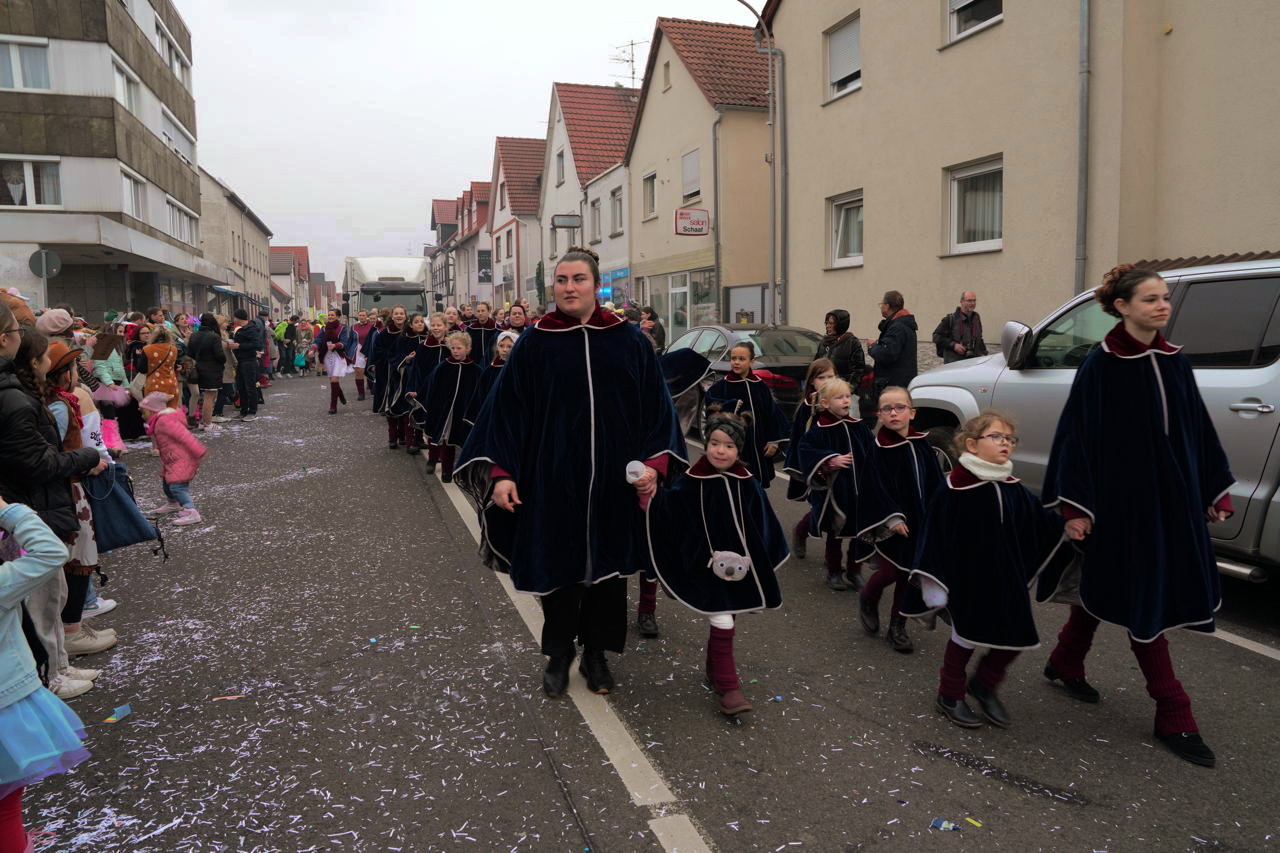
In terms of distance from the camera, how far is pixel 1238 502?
4.79 metres

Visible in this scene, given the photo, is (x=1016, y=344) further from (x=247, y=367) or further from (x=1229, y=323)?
(x=247, y=367)

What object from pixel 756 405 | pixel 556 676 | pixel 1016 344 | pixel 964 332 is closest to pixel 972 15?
pixel 964 332

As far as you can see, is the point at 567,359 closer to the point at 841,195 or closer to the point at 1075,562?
the point at 1075,562

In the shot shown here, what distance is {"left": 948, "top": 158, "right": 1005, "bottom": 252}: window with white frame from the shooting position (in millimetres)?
12745

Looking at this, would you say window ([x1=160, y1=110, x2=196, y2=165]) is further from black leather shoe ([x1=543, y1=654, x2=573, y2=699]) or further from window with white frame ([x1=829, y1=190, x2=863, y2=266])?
black leather shoe ([x1=543, y1=654, x2=573, y2=699])

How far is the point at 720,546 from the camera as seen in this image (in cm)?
389

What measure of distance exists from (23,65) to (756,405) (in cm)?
2626

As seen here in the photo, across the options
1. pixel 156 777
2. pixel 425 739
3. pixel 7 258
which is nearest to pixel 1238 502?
pixel 425 739

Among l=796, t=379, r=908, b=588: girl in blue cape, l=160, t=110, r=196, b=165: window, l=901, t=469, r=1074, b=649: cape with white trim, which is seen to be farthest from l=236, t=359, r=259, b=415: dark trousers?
l=160, t=110, r=196, b=165: window

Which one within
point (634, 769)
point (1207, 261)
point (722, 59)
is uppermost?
point (722, 59)

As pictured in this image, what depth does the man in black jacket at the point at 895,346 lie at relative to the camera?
1034 cm

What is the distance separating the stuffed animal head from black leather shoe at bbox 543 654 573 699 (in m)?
0.86

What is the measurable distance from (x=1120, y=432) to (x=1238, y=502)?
1.70 m

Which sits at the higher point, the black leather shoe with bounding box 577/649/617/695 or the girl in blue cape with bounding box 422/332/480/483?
the girl in blue cape with bounding box 422/332/480/483
